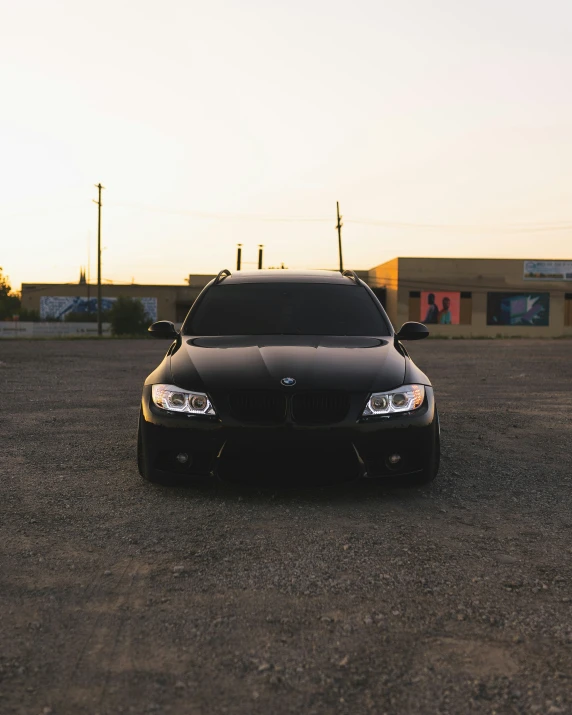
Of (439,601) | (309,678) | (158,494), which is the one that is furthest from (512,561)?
(158,494)

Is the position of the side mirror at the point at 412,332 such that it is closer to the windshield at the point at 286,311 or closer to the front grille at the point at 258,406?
the windshield at the point at 286,311

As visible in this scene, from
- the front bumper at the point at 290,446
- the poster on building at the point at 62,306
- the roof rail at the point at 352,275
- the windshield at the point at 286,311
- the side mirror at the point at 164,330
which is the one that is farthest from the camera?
the poster on building at the point at 62,306

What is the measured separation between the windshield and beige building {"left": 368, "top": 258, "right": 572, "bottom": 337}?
5612 centimetres

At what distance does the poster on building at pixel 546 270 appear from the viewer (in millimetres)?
63534

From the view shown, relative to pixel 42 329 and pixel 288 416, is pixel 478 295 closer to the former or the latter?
pixel 42 329

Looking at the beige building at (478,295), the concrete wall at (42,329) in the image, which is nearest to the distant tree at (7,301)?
the concrete wall at (42,329)

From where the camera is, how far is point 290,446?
432 centimetres

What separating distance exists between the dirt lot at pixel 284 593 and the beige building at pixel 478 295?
2270 inches

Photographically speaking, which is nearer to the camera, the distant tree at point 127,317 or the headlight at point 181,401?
the headlight at point 181,401

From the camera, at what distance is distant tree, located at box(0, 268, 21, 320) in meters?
88.1

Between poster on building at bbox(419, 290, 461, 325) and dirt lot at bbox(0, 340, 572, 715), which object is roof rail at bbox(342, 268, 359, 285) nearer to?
dirt lot at bbox(0, 340, 572, 715)

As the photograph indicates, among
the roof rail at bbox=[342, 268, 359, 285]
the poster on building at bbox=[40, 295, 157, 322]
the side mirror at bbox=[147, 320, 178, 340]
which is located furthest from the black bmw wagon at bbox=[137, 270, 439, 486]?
the poster on building at bbox=[40, 295, 157, 322]

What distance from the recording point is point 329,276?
671 centimetres

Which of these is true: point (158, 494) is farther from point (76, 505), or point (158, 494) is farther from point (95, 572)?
point (95, 572)
